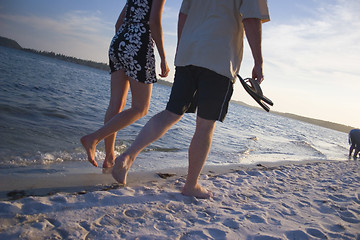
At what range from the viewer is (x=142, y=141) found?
1.88 m

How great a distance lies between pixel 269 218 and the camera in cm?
179

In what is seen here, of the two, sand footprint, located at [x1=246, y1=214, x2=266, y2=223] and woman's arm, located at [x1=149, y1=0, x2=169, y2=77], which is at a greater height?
woman's arm, located at [x1=149, y1=0, x2=169, y2=77]

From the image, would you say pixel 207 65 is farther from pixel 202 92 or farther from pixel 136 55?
pixel 136 55

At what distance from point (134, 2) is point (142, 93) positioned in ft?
2.57

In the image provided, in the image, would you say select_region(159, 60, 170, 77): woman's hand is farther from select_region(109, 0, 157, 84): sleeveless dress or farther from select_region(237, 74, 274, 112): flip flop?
select_region(237, 74, 274, 112): flip flop

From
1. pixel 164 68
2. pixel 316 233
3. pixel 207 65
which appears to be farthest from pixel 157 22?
pixel 316 233

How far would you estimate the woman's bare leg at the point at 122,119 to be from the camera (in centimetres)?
196

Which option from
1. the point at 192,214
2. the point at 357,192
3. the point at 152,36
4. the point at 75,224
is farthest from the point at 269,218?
the point at 357,192

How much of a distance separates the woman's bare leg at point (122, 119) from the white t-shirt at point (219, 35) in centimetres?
43

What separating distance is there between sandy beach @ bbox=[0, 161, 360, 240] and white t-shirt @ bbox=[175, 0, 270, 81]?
1.06 meters

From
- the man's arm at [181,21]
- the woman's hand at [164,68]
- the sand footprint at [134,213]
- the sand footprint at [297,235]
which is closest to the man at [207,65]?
the man's arm at [181,21]

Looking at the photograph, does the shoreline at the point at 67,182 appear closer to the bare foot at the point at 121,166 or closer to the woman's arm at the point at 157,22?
the bare foot at the point at 121,166

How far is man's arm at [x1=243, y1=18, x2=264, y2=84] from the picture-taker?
67.6 inches

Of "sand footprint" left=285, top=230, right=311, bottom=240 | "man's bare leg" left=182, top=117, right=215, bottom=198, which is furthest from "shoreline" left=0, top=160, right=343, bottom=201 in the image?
"sand footprint" left=285, top=230, right=311, bottom=240
